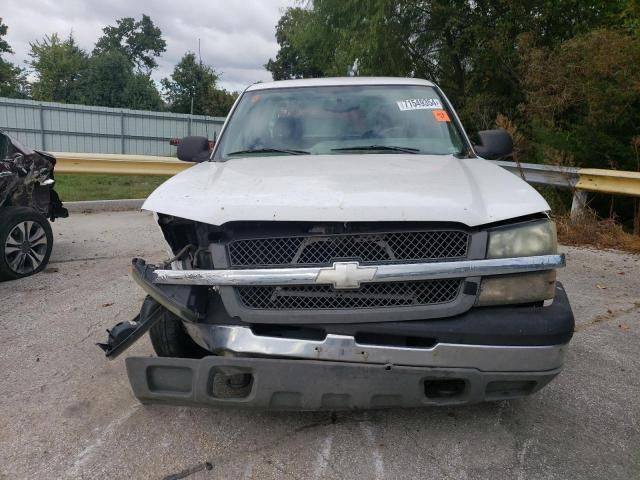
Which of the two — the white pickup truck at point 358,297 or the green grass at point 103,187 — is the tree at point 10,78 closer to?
the green grass at point 103,187

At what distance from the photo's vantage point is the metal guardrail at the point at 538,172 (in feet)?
24.8

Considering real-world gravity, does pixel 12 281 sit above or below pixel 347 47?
below

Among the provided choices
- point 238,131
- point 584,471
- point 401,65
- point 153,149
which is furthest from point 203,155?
point 153,149

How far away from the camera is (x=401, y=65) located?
16344 millimetres

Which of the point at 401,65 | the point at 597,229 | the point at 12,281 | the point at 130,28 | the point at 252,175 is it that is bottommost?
the point at 12,281

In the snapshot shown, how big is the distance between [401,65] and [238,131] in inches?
525

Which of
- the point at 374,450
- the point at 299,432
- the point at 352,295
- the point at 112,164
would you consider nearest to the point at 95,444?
the point at 299,432

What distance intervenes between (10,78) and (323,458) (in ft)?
153

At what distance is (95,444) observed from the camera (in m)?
2.69

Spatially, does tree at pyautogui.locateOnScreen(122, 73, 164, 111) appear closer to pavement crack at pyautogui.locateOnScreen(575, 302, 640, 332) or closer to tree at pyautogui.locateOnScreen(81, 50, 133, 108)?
tree at pyautogui.locateOnScreen(81, 50, 133, 108)

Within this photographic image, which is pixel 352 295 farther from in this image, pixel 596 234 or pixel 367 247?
pixel 596 234

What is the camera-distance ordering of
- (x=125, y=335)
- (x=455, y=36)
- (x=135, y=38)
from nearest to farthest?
(x=125, y=335)
(x=455, y=36)
(x=135, y=38)

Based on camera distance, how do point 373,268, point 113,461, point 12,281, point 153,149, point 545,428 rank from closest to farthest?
point 373,268 → point 113,461 → point 545,428 → point 12,281 → point 153,149

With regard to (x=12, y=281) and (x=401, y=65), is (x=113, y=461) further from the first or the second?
(x=401, y=65)
